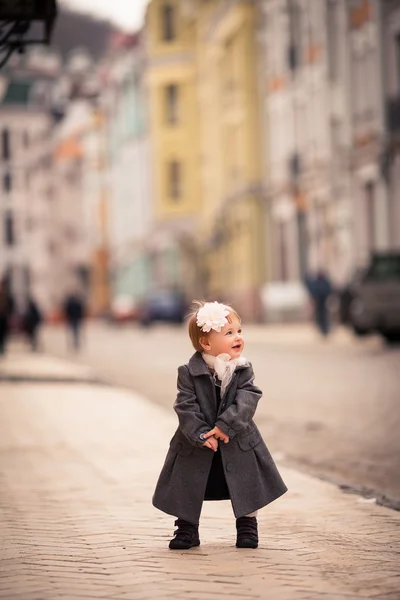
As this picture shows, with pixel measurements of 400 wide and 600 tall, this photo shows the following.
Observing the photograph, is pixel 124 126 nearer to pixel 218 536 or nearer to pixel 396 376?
pixel 396 376

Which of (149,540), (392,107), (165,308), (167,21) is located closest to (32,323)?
(392,107)

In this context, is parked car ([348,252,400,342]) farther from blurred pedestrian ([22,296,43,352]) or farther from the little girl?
the little girl

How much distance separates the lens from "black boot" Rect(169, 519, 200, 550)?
707 cm

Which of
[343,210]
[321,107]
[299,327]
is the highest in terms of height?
[321,107]

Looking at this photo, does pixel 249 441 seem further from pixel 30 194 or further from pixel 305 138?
pixel 30 194

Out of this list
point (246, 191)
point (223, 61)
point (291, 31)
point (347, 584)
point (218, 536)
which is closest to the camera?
point (347, 584)

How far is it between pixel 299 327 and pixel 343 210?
4632 millimetres

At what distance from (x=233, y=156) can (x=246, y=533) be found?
52618 millimetres

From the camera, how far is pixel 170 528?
7898 millimetres

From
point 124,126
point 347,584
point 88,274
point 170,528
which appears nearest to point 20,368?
point 170,528

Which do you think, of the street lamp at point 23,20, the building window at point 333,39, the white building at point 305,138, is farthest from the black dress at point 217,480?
the building window at point 333,39

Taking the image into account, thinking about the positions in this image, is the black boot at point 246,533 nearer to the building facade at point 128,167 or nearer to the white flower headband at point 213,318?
the white flower headband at point 213,318

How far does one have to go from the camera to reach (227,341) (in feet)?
22.8

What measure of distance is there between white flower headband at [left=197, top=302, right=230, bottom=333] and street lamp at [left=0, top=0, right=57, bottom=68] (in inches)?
203
